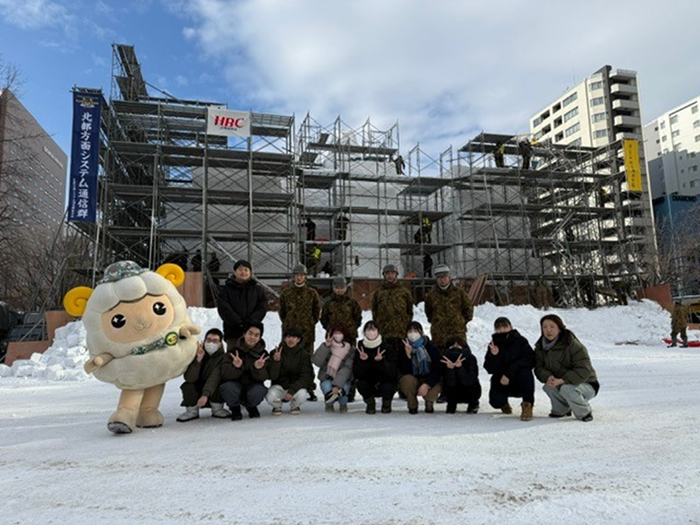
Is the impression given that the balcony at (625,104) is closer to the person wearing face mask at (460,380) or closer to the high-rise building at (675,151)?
the high-rise building at (675,151)

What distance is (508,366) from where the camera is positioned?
4371mm

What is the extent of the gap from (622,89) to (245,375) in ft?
182

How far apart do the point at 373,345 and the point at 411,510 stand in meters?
2.66

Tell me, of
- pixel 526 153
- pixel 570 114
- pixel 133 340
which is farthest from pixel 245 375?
pixel 570 114

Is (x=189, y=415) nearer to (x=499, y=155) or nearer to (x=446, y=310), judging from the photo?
(x=446, y=310)

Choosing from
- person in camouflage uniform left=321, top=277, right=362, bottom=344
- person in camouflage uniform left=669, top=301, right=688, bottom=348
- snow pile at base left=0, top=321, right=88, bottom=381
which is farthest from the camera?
person in camouflage uniform left=669, top=301, right=688, bottom=348

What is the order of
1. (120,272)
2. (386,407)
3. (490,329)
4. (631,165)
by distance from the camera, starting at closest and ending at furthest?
(120,272) < (386,407) < (490,329) < (631,165)

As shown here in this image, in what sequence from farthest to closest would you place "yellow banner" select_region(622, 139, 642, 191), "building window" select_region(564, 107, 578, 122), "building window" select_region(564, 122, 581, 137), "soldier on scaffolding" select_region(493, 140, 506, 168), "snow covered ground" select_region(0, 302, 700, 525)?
1. "building window" select_region(564, 107, 578, 122)
2. "building window" select_region(564, 122, 581, 137)
3. "yellow banner" select_region(622, 139, 642, 191)
4. "soldier on scaffolding" select_region(493, 140, 506, 168)
5. "snow covered ground" select_region(0, 302, 700, 525)

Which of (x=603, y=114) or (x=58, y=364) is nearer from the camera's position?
(x=58, y=364)

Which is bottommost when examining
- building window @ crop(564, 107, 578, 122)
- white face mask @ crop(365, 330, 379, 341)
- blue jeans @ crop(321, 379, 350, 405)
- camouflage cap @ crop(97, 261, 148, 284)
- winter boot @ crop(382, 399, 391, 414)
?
winter boot @ crop(382, 399, 391, 414)

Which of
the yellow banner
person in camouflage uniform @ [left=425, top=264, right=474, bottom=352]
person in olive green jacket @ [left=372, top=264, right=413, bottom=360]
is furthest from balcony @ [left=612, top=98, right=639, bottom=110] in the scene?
person in olive green jacket @ [left=372, top=264, right=413, bottom=360]

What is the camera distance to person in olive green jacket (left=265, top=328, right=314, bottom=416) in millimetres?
4594

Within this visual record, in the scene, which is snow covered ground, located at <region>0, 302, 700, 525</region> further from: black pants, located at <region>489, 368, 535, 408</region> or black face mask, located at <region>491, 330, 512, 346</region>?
black face mask, located at <region>491, 330, 512, 346</region>

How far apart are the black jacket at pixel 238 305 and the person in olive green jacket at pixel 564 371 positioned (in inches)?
107
